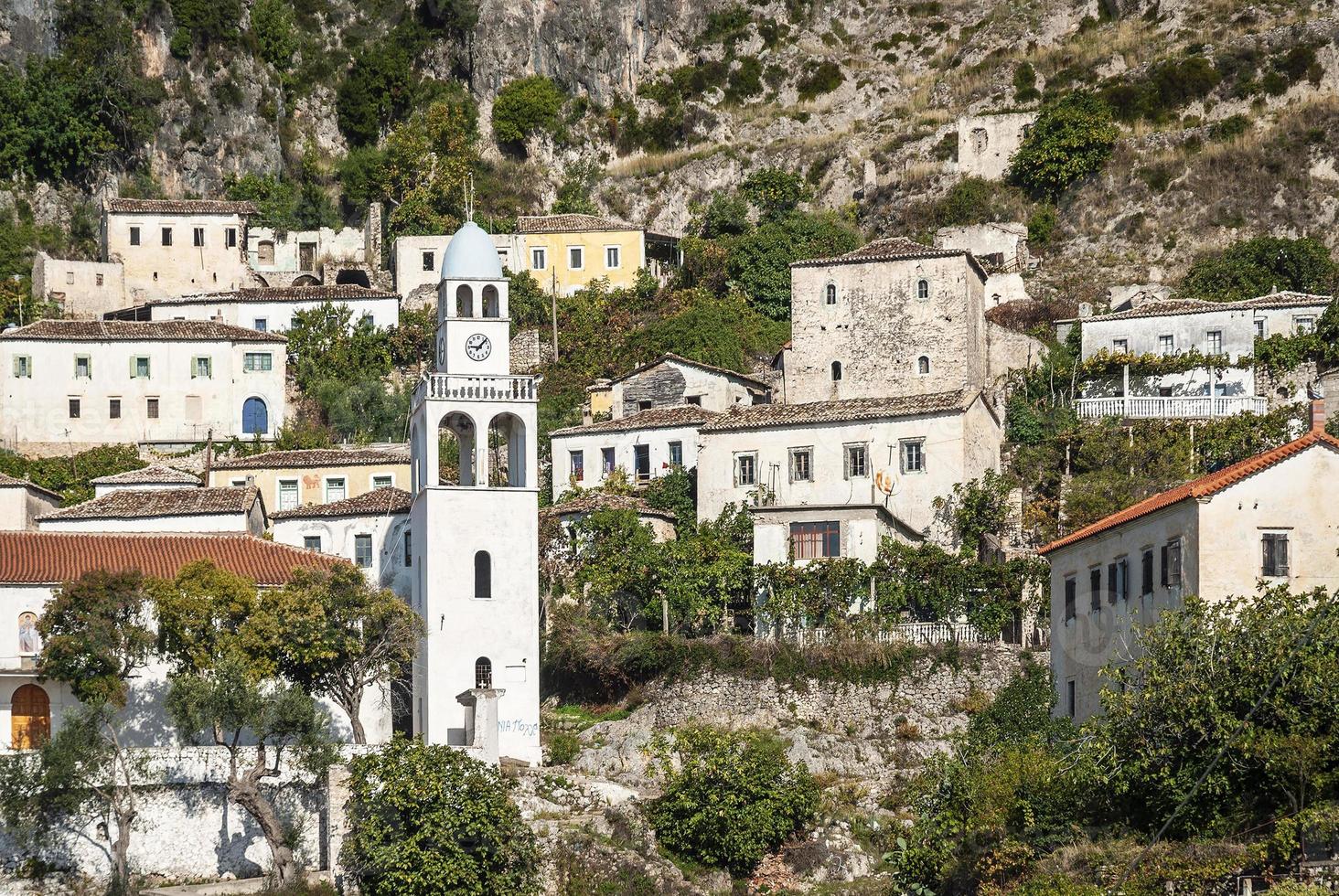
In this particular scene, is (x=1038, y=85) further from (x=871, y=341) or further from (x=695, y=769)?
(x=695, y=769)

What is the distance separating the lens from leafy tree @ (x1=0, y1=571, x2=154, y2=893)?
159 feet

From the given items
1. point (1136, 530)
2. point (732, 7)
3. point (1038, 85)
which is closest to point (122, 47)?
point (732, 7)

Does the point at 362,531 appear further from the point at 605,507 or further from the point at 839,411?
the point at 839,411

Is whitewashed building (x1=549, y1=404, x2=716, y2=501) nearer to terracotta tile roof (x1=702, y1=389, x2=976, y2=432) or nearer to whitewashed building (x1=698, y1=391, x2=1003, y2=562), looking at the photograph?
terracotta tile roof (x1=702, y1=389, x2=976, y2=432)

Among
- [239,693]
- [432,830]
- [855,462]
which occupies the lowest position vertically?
[432,830]

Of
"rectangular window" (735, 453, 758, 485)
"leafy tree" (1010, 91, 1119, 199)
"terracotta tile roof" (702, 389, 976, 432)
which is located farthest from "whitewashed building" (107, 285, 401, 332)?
"leafy tree" (1010, 91, 1119, 199)

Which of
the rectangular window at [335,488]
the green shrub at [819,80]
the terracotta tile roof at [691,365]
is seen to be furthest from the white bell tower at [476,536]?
the green shrub at [819,80]

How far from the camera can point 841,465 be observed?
66938 mm

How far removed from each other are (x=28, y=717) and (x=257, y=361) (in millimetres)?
30313

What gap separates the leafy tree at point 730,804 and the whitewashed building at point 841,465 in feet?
41.0

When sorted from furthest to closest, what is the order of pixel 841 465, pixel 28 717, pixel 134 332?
1. pixel 134 332
2. pixel 841 465
3. pixel 28 717

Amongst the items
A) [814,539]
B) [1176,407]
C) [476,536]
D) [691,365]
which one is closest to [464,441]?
[476,536]

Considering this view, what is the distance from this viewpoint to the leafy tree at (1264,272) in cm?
7962

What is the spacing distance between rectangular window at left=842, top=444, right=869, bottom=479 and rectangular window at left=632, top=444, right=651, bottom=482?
7908 mm
